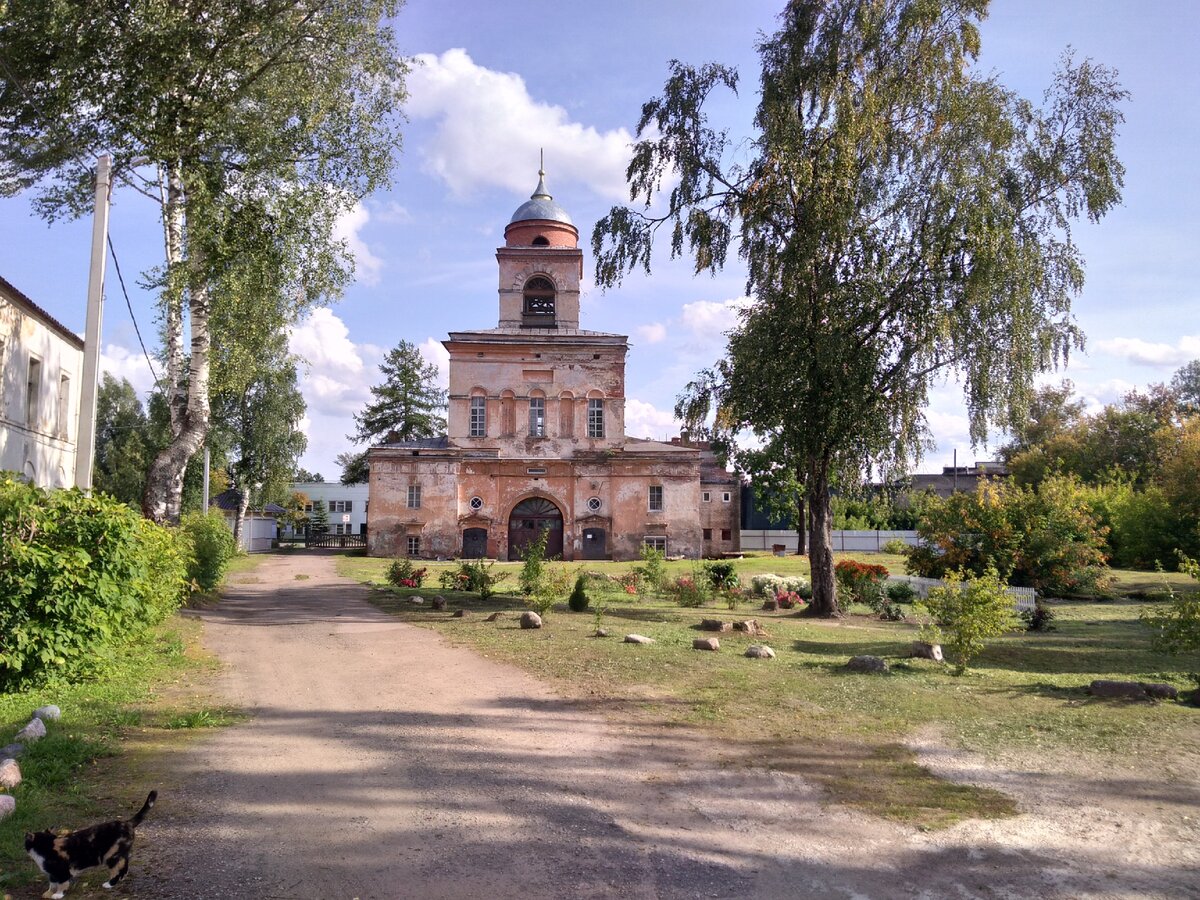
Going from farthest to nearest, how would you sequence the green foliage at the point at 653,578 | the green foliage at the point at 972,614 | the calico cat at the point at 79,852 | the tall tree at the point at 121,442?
the tall tree at the point at 121,442
the green foliage at the point at 653,578
the green foliage at the point at 972,614
the calico cat at the point at 79,852

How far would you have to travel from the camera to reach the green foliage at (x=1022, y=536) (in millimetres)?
22312

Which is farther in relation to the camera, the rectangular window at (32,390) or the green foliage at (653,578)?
the green foliage at (653,578)

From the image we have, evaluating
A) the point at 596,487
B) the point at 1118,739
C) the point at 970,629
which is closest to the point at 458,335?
the point at 596,487

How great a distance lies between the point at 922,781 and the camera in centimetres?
660

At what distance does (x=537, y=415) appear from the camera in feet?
144

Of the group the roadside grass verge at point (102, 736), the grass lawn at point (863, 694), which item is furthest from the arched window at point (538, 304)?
the roadside grass verge at point (102, 736)

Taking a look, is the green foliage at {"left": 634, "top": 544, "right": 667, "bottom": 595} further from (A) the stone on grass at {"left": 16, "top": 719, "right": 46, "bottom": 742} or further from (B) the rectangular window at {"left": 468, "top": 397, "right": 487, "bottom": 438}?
(B) the rectangular window at {"left": 468, "top": 397, "right": 487, "bottom": 438}

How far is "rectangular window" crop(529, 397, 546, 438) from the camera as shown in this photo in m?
43.7

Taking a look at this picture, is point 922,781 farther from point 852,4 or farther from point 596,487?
point 596,487

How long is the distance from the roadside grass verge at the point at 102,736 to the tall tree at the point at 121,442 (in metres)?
39.0

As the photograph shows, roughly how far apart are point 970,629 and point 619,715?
4.97 metres

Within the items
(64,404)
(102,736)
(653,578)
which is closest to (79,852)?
(102,736)

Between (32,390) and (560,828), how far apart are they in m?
21.3

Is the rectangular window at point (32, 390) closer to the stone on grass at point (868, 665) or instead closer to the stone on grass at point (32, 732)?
the stone on grass at point (32, 732)
